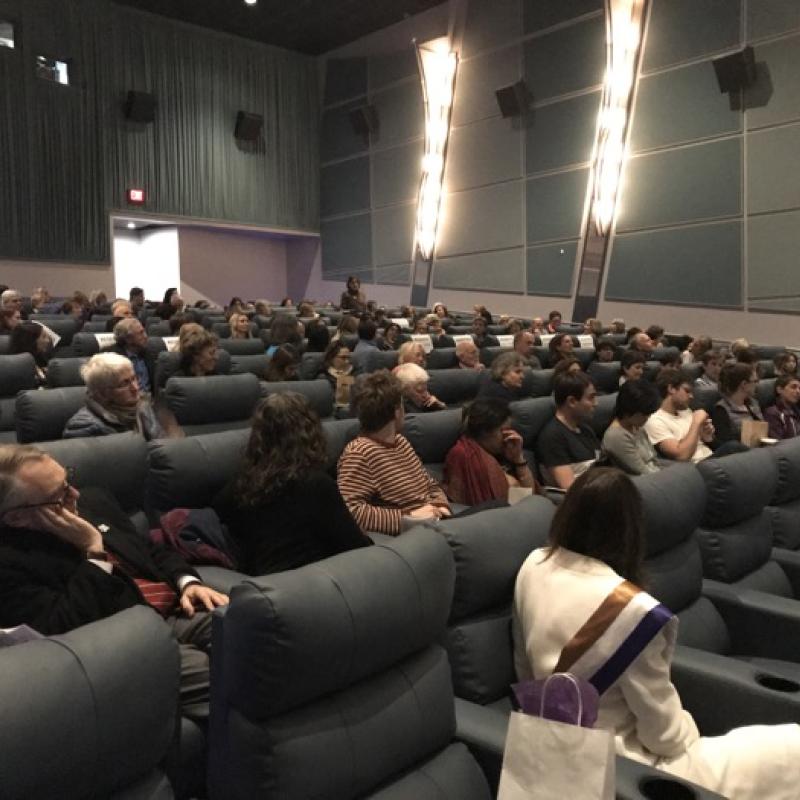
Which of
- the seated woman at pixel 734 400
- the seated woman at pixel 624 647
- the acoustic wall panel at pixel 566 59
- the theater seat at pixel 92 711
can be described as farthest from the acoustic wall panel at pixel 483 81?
the theater seat at pixel 92 711

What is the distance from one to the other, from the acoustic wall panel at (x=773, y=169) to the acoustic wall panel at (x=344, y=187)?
7966mm

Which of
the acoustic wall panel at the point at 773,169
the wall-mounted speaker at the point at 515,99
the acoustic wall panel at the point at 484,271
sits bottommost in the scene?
the acoustic wall panel at the point at 484,271

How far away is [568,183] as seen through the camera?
13.1m

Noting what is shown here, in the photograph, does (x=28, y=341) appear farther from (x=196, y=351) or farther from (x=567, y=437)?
(x=567, y=437)

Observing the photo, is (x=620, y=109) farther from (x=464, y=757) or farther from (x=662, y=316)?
(x=464, y=757)

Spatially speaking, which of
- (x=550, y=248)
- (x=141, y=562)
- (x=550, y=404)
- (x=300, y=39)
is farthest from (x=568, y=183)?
(x=141, y=562)

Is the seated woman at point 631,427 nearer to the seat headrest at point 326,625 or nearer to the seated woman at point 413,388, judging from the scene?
the seated woman at point 413,388

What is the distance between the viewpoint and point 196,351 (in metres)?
4.65

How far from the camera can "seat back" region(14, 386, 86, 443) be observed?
3.43 metres

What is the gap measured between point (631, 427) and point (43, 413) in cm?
253

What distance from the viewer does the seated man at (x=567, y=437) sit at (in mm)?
3871

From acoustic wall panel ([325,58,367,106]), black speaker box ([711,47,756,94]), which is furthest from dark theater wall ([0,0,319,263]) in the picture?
black speaker box ([711,47,756,94])

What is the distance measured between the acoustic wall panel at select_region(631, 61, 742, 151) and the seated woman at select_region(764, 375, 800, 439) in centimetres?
643

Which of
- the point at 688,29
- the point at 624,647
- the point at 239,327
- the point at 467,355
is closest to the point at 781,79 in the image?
the point at 688,29
